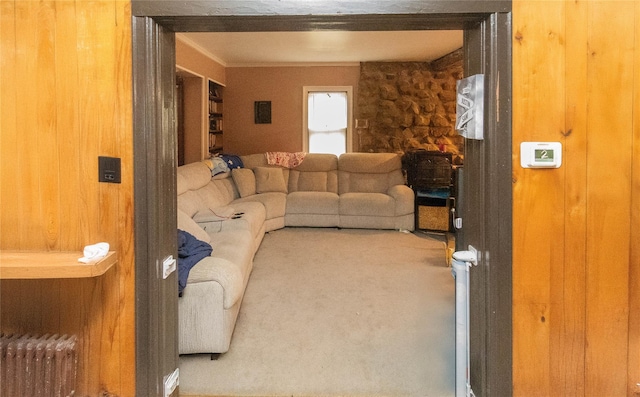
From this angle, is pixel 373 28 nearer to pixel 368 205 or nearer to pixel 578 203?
pixel 578 203

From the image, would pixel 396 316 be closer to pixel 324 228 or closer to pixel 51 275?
pixel 51 275

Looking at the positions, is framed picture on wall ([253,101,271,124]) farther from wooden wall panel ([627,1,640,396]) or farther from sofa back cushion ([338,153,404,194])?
wooden wall panel ([627,1,640,396])

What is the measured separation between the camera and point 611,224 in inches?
70.2

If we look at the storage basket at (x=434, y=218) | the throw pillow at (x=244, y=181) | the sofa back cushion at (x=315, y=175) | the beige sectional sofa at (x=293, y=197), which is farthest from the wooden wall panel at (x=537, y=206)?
the sofa back cushion at (x=315, y=175)

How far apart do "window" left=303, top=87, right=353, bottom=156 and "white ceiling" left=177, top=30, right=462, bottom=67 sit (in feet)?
1.75

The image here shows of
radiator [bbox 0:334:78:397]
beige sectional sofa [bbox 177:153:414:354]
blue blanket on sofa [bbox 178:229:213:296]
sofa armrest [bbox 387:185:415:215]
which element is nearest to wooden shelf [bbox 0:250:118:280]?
radiator [bbox 0:334:78:397]

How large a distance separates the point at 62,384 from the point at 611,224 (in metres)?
2.10

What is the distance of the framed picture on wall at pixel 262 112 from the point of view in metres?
7.96

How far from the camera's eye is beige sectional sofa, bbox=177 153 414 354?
15.0 feet

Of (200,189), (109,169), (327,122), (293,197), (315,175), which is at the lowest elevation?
(293,197)

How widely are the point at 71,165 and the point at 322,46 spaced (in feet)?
16.4

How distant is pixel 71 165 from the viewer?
188 centimetres

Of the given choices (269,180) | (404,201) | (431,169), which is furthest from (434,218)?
(269,180)

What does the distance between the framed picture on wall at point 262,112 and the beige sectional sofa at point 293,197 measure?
3.62 feet
